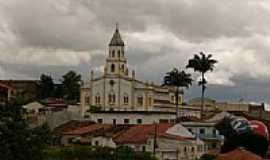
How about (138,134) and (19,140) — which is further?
(138,134)

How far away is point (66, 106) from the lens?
116 meters

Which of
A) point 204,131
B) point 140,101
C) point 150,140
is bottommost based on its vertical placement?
point 150,140

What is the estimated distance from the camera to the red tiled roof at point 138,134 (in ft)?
236

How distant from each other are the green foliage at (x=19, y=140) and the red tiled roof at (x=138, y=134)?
31.9m

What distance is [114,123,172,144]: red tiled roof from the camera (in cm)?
7188

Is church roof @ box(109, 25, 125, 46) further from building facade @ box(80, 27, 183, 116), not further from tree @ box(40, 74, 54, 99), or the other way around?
tree @ box(40, 74, 54, 99)

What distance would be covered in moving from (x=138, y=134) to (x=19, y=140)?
3554cm

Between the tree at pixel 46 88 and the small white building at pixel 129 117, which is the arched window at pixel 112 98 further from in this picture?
the tree at pixel 46 88

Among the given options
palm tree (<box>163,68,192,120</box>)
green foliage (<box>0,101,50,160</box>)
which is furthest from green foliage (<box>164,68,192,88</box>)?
green foliage (<box>0,101,50,160</box>)

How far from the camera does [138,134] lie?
7369 centimetres

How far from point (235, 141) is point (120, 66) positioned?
104797mm

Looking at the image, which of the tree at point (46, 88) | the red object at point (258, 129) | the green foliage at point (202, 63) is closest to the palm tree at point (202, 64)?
the green foliage at point (202, 63)

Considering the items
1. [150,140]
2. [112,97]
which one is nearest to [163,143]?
[150,140]

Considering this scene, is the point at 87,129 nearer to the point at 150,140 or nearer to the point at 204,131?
the point at 204,131
